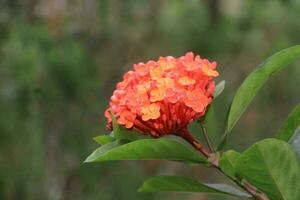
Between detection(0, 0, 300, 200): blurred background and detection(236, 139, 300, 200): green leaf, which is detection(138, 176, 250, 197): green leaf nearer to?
detection(236, 139, 300, 200): green leaf

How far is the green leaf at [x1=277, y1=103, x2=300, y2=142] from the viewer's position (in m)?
0.97

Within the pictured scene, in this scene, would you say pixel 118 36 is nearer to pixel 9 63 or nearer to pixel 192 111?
pixel 9 63

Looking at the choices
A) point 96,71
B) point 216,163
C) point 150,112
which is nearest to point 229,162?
point 216,163

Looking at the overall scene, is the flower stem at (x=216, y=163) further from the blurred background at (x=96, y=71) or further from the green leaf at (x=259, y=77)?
the blurred background at (x=96, y=71)

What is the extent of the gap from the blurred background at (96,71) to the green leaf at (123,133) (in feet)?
5.23

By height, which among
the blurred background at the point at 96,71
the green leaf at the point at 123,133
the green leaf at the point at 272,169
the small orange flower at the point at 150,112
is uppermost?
the small orange flower at the point at 150,112

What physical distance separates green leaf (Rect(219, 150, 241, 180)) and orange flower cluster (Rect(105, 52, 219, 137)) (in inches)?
2.3

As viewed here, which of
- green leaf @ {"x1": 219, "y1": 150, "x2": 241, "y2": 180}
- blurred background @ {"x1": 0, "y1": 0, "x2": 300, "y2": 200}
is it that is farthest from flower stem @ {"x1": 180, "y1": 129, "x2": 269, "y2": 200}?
blurred background @ {"x1": 0, "y1": 0, "x2": 300, "y2": 200}

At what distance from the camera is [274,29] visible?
305cm

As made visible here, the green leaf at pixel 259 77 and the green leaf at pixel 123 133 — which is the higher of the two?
the green leaf at pixel 259 77

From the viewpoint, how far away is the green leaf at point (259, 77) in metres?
0.90

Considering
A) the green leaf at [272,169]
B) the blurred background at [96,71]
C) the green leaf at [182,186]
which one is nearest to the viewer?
the green leaf at [272,169]

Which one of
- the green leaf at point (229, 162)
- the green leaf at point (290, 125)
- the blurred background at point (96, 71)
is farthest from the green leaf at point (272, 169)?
the blurred background at point (96, 71)

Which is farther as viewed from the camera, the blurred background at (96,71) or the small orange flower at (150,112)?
the blurred background at (96,71)
